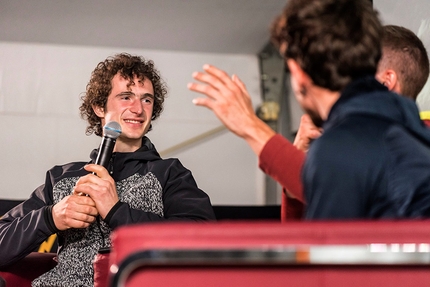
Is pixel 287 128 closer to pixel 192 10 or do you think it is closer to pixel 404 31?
pixel 192 10

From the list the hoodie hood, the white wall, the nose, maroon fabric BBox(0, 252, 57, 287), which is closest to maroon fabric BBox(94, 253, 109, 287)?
maroon fabric BBox(0, 252, 57, 287)

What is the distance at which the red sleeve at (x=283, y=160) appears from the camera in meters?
0.94

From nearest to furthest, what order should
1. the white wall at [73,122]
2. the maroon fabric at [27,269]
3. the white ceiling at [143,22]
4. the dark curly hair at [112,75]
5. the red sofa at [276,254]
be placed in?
the red sofa at [276,254]
the maroon fabric at [27,269]
the dark curly hair at [112,75]
the white ceiling at [143,22]
the white wall at [73,122]

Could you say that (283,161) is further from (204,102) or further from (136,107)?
(136,107)

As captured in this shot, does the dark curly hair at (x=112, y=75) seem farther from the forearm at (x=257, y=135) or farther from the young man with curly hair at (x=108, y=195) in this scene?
the forearm at (x=257, y=135)

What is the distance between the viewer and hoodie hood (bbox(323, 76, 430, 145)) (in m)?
0.82

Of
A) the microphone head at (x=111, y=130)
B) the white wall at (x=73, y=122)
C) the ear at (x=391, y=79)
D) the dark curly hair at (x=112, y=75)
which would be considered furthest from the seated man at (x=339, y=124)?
the white wall at (x=73, y=122)

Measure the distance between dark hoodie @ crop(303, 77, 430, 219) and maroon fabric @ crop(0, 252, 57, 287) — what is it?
45.7 inches

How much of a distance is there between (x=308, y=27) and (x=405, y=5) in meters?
1.50

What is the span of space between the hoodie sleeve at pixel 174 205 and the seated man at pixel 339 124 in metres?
0.65

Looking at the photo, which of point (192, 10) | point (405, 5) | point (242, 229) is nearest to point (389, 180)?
point (242, 229)

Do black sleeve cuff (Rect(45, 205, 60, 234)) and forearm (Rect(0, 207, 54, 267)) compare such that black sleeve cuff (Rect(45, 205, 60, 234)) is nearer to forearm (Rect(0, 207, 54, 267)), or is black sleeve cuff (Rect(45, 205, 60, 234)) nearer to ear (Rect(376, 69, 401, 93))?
forearm (Rect(0, 207, 54, 267))

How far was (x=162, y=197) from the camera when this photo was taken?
5.61 ft

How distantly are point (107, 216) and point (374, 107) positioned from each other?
90 centimetres
